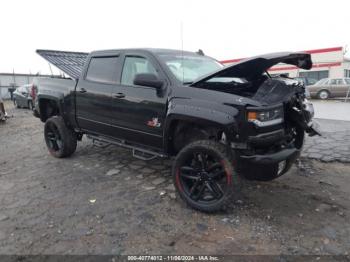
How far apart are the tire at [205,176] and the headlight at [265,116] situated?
18.6 inches

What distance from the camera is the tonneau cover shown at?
19.7ft

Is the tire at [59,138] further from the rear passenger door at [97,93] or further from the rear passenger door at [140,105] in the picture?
the rear passenger door at [140,105]

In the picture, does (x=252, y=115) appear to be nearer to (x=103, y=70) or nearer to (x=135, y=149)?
(x=135, y=149)

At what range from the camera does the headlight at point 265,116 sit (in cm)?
337

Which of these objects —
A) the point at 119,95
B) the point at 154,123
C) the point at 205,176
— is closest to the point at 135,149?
the point at 154,123

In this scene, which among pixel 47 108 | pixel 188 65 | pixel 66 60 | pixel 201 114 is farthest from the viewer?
pixel 47 108

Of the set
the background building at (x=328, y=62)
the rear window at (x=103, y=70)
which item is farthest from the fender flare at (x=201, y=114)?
the background building at (x=328, y=62)

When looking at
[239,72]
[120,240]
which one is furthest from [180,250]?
[239,72]

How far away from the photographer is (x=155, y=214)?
3822mm

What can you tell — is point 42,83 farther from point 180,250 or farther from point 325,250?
point 325,250

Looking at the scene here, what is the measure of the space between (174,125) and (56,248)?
1.90 m

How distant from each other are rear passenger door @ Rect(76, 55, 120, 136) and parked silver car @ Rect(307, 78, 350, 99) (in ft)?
56.1

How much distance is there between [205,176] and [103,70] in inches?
100

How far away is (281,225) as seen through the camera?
3471mm
